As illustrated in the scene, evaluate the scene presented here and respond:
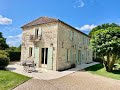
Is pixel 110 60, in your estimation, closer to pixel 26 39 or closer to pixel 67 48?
pixel 67 48

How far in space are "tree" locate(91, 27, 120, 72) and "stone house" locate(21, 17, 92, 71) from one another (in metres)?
3.62

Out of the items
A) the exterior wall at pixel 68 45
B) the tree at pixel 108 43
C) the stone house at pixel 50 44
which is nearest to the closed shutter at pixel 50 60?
the stone house at pixel 50 44

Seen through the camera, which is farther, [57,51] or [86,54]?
[86,54]

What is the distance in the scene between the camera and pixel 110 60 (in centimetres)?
1808

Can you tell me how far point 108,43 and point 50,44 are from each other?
653cm

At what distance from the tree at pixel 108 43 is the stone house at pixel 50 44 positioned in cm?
362

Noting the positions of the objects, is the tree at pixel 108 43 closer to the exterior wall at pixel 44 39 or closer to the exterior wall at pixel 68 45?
the exterior wall at pixel 68 45

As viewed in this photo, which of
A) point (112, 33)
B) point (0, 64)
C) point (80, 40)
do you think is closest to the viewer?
point (0, 64)

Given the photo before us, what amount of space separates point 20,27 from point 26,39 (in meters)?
2.25

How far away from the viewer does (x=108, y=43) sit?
1598 centimetres

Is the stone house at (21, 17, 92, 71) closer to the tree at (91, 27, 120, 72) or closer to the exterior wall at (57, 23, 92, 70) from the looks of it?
the exterior wall at (57, 23, 92, 70)

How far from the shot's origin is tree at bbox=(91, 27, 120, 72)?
15745 mm

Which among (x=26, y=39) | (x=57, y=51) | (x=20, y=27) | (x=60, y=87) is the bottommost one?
(x=60, y=87)

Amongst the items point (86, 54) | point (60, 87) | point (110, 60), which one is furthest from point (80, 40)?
point (60, 87)
